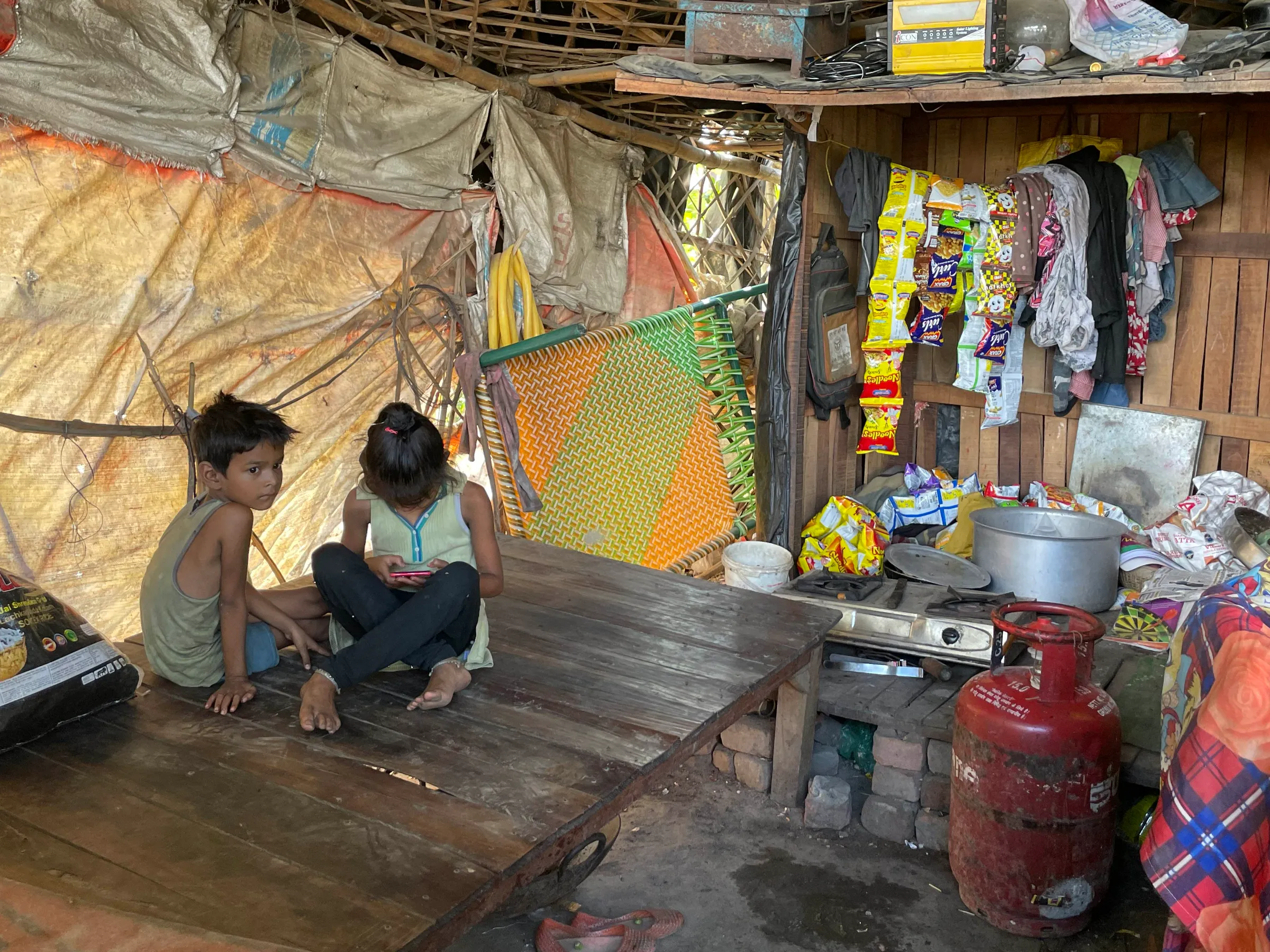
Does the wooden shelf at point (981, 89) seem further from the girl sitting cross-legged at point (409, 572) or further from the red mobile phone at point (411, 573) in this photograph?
the red mobile phone at point (411, 573)

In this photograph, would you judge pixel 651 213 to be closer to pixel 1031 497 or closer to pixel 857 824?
pixel 1031 497

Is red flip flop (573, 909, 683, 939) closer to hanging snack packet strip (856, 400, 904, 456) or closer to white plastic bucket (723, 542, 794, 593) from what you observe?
white plastic bucket (723, 542, 794, 593)

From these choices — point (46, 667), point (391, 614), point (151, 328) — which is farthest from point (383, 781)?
point (151, 328)

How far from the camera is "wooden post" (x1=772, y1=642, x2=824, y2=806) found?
349 centimetres

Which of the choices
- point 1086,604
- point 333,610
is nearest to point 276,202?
point 333,610

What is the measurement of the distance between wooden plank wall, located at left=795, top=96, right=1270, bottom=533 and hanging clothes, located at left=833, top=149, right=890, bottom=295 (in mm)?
132

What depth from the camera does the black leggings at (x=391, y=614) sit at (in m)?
2.77

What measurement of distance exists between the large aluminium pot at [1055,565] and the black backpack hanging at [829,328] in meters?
0.96

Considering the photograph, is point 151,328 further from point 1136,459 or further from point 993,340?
point 1136,459

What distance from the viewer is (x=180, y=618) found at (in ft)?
9.00

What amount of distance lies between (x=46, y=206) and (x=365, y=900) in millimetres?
2835

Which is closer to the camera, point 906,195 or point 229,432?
point 229,432

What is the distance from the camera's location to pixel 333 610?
9.74ft

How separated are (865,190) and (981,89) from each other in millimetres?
869
